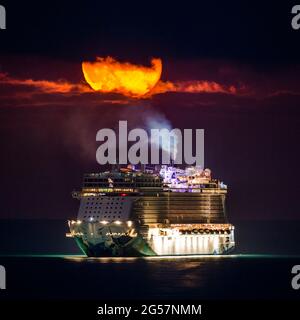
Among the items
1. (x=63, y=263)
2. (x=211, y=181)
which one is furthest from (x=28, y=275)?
(x=211, y=181)

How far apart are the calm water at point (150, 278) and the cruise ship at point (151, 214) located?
135cm

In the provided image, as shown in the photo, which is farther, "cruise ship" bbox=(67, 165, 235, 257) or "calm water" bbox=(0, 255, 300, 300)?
"cruise ship" bbox=(67, 165, 235, 257)

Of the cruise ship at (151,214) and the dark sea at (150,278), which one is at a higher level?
the cruise ship at (151,214)

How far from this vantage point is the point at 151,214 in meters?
153

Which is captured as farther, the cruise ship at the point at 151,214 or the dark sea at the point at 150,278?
the cruise ship at the point at 151,214

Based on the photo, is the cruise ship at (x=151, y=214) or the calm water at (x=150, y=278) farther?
the cruise ship at (x=151, y=214)

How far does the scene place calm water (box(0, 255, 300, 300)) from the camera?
412ft

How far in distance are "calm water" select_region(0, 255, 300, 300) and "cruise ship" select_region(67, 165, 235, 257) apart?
4.43 ft

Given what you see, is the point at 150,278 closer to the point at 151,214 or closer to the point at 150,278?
the point at 150,278

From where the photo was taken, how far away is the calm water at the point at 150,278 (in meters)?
126

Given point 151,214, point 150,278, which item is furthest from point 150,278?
point 151,214
